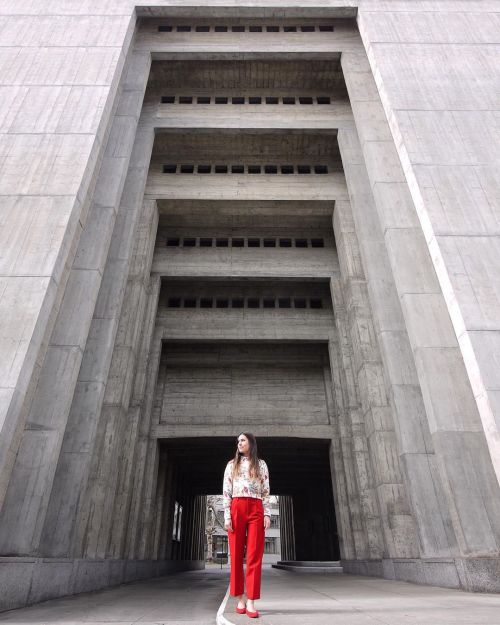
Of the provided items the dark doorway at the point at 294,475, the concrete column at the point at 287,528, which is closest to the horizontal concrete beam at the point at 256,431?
the dark doorway at the point at 294,475

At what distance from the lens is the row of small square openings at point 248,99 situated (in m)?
18.4

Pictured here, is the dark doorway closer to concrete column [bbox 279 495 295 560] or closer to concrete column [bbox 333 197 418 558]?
concrete column [bbox 279 495 295 560]

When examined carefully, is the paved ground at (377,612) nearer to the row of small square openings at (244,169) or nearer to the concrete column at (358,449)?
the concrete column at (358,449)

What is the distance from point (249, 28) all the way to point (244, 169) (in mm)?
5508

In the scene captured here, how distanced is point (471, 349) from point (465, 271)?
181cm

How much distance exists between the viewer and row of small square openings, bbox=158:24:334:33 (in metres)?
17.5

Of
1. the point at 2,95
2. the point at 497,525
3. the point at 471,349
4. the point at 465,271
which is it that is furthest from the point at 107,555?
the point at 2,95

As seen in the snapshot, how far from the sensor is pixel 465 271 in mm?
8859

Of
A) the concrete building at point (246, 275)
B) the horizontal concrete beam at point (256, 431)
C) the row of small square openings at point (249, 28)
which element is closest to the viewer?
the concrete building at point (246, 275)

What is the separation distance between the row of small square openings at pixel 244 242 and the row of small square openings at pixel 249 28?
831 cm

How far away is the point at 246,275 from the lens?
17688 millimetres

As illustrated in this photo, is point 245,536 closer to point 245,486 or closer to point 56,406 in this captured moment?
point 245,486

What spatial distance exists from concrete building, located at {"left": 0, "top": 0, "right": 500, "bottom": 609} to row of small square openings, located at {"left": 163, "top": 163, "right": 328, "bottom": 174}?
12 cm

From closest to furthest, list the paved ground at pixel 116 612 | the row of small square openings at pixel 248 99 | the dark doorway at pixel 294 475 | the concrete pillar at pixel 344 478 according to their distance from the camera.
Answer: the paved ground at pixel 116 612, the concrete pillar at pixel 344 478, the row of small square openings at pixel 248 99, the dark doorway at pixel 294 475
